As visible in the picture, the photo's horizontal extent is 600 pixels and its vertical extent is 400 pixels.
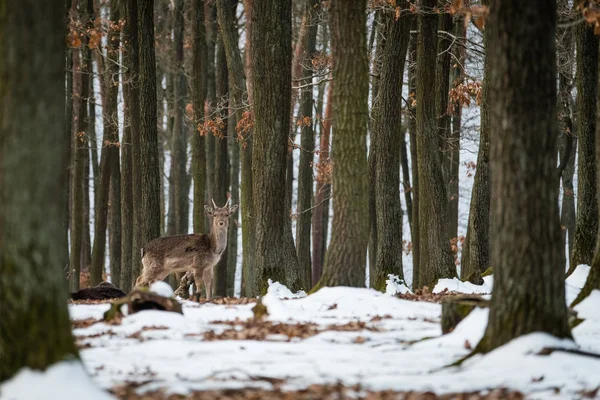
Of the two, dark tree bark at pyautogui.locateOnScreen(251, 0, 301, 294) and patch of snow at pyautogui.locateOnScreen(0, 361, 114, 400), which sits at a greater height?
dark tree bark at pyautogui.locateOnScreen(251, 0, 301, 294)

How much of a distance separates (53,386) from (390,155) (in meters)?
14.0

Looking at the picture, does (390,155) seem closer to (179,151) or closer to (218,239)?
(218,239)

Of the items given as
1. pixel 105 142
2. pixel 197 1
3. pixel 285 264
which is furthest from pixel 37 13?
pixel 105 142

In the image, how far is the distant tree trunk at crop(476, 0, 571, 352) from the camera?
8.93 meters

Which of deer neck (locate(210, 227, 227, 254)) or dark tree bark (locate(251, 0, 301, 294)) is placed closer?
dark tree bark (locate(251, 0, 301, 294))

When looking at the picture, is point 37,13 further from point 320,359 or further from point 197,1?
point 197,1

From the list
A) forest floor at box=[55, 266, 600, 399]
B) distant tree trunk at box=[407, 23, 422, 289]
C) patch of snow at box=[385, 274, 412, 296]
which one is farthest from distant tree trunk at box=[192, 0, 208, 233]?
forest floor at box=[55, 266, 600, 399]

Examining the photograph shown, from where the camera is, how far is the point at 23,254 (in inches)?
283

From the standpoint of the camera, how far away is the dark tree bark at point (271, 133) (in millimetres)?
17156

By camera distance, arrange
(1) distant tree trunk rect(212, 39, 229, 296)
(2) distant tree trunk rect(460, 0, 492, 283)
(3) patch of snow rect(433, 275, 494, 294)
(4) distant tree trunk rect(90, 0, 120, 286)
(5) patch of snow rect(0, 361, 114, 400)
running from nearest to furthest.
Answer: (5) patch of snow rect(0, 361, 114, 400)
(3) patch of snow rect(433, 275, 494, 294)
(2) distant tree trunk rect(460, 0, 492, 283)
(4) distant tree trunk rect(90, 0, 120, 286)
(1) distant tree trunk rect(212, 39, 229, 296)

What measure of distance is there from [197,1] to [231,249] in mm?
10461

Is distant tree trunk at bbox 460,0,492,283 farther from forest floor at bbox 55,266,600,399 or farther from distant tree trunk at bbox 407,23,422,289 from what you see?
forest floor at bbox 55,266,600,399

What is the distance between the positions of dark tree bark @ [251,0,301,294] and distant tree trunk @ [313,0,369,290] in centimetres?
409

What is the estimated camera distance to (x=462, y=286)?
19016mm
